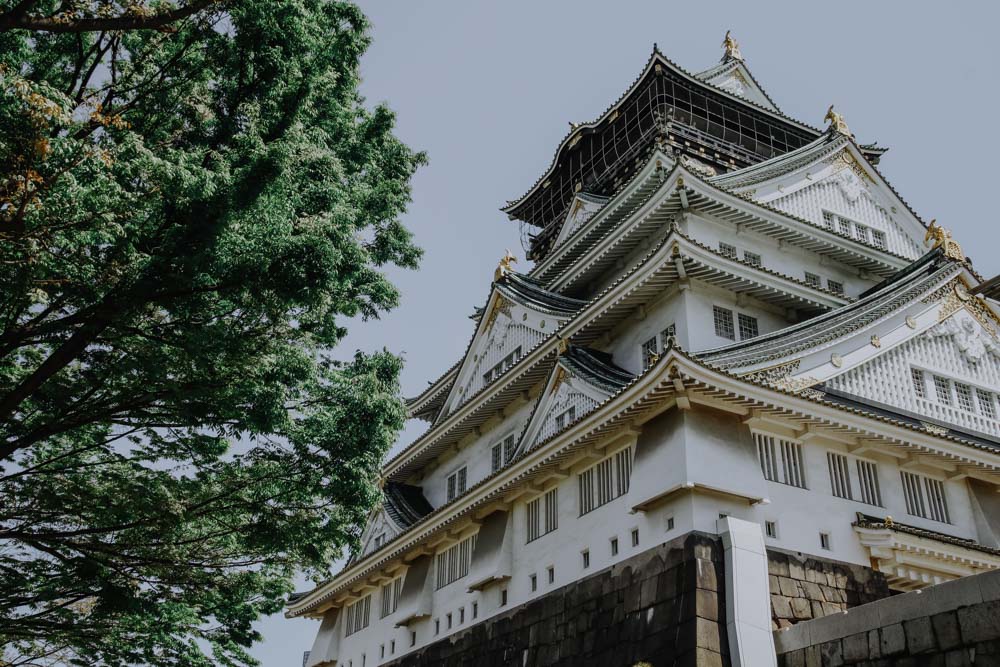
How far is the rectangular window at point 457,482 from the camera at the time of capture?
2780 centimetres

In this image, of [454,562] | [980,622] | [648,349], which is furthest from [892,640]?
[454,562]

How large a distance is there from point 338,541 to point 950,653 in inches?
394

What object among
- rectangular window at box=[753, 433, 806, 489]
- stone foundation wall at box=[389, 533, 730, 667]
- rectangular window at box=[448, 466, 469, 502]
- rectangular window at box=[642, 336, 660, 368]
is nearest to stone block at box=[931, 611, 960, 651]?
stone foundation wall at box=[389, 533, 730, 667]

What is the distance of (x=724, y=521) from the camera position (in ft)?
53.4

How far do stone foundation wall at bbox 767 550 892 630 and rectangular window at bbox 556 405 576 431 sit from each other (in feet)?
19.9

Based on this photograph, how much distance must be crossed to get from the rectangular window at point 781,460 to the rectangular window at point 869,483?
1.57 m

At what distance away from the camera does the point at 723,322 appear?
73.5 ft

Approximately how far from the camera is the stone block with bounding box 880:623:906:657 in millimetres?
12312

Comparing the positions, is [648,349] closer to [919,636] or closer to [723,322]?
[723,322]

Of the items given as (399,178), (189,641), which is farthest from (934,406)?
(189,641)

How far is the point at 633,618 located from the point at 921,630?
5.71m

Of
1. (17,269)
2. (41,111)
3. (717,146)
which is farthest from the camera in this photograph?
(717,146)

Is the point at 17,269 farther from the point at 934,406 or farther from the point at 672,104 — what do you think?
the point at 672,104

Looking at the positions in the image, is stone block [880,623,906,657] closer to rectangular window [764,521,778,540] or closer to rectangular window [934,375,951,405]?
rectangular window [764,521,778,540]
